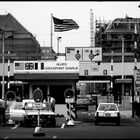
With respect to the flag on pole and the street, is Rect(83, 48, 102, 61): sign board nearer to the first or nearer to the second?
the flag on pole

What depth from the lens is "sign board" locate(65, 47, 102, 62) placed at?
2238 inches

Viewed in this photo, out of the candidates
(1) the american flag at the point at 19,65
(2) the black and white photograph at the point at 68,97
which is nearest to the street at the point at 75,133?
(2) the black and white photograph at the point at 68,97

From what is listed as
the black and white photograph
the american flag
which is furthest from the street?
the american flag

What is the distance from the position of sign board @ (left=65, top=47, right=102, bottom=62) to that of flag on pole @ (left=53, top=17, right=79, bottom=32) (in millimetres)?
2905

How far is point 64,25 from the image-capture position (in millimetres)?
54562

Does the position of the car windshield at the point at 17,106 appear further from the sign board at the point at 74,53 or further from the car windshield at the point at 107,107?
the sign board at the point at 74,53

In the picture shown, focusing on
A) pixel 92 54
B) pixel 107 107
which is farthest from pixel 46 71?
pixel 107 107

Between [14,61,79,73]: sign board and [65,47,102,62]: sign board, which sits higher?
[65,47,102,62]: sign board

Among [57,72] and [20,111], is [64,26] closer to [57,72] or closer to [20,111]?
[57,72]

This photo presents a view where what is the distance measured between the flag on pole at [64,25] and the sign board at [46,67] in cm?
709

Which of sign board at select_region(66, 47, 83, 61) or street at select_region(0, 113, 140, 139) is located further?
sign board at select_region(66, 47, 83, 61)

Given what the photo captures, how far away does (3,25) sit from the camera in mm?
145500

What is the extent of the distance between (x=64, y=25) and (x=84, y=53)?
4.17 m

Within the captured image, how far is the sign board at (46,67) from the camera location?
61.2 metres
